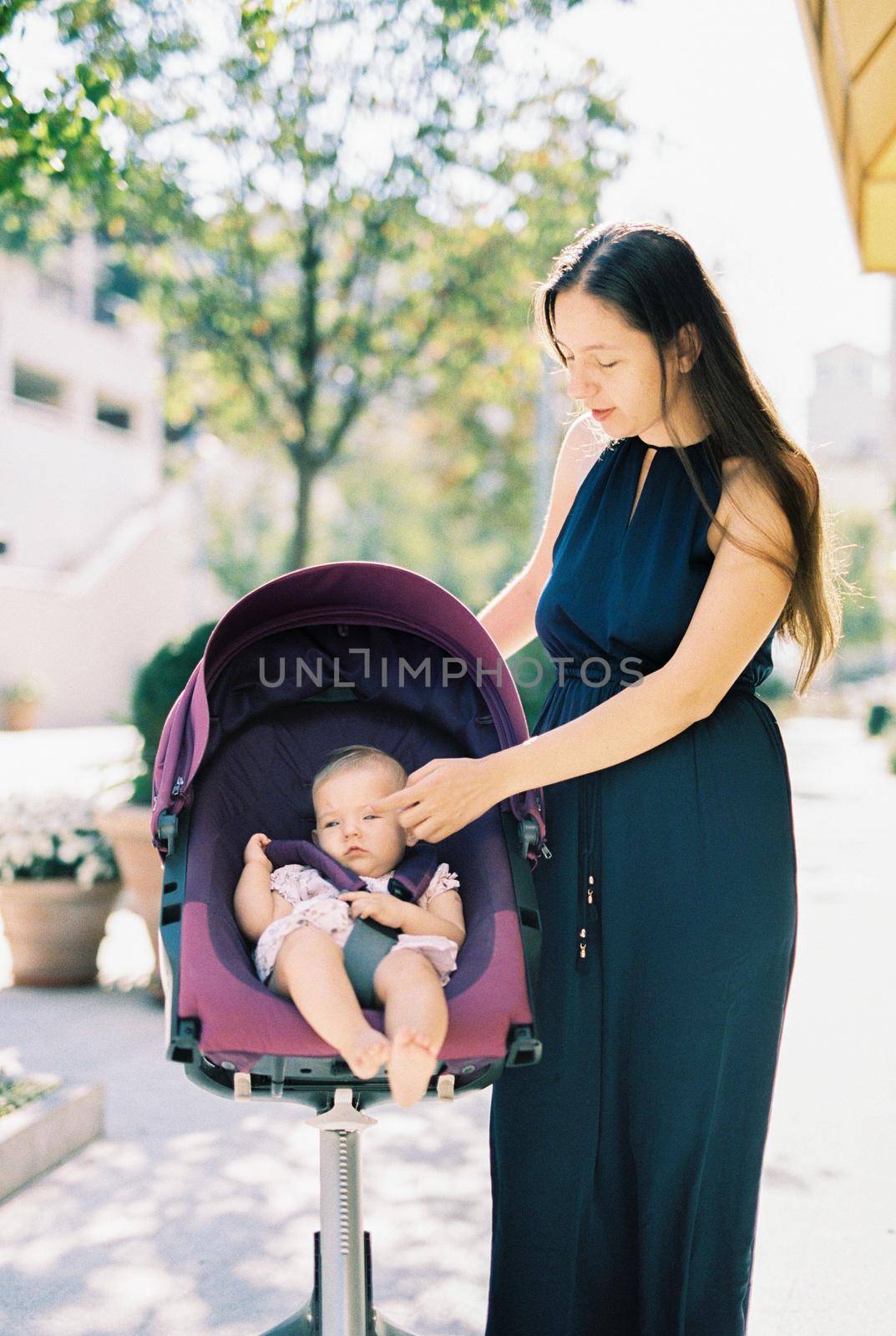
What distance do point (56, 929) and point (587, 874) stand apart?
13.4 feet

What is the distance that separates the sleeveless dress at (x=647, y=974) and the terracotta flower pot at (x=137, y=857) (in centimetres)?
329

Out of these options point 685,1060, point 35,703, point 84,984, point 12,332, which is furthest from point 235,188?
point 12,332

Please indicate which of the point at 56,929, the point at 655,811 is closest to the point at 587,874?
the point at 655,811

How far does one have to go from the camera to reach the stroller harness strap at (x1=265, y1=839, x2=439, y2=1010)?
2068 mm

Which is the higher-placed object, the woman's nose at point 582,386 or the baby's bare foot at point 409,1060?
the woman's nose at point 582,386

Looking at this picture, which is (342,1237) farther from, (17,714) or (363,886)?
(17,714)

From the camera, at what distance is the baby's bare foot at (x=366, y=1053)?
1845mm

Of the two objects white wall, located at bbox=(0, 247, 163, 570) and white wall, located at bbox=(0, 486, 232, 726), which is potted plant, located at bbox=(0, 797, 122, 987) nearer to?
white wall, located at bbox=(0, 486, 232, 726)

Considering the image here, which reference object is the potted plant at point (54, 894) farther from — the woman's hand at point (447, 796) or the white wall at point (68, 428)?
the white wall at point (68, 428)

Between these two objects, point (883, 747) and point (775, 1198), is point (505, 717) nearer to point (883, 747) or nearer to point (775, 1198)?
point (775, 1198)

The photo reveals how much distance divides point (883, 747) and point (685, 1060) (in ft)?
74.6

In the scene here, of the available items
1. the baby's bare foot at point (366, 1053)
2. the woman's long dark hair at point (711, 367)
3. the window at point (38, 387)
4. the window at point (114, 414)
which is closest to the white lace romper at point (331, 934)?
the baby's bare foot at point (366, 1053)

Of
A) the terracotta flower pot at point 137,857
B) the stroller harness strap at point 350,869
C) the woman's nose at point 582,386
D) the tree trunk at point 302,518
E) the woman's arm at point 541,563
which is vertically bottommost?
the terracotta flower pot at point 137,857

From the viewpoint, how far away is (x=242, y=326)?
11383 millimetres
